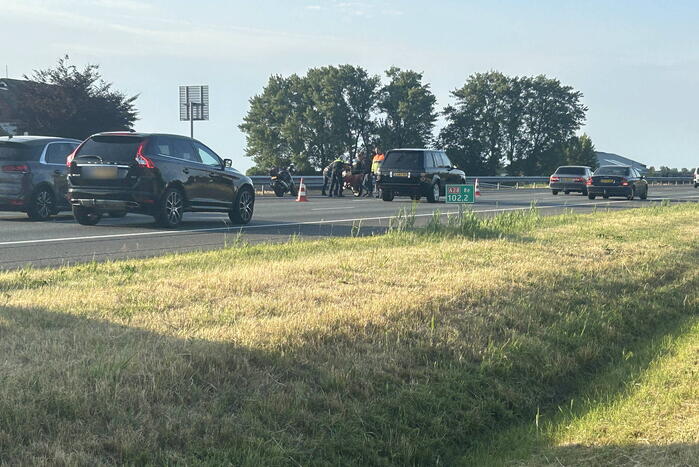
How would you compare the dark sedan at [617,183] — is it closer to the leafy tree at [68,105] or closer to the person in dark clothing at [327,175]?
the person in dark clothing at [327,175]

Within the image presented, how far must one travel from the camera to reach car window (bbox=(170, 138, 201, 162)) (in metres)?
14.7

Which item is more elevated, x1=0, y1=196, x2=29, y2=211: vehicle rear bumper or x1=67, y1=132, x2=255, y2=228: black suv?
x1=67, y1=132, x2=255, y2=228: black suv

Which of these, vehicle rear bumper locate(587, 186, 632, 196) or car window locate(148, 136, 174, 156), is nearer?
car window locate(148, 136, 174, 156)

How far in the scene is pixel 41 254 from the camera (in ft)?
34.3

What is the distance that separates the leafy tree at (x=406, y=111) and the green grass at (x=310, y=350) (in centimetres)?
7720

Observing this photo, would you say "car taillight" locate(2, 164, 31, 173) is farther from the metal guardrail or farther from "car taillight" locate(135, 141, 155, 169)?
the metal guardrail

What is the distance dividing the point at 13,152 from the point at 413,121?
241 feet

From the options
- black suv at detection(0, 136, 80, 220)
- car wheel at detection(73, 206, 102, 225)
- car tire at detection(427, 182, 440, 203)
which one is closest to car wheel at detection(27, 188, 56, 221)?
A: black suv at detection(0, 136, 80, 220)

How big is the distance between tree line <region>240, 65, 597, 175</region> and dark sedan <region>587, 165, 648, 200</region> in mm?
51928

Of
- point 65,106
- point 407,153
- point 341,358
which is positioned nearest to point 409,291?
point 341,358

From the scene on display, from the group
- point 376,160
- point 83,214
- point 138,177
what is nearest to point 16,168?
point 83,214

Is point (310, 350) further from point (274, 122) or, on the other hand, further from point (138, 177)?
point (274, 122)

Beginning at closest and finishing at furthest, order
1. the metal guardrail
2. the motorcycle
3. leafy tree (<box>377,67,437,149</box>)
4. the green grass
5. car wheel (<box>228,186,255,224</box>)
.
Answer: the green grass, car wheel (<box>228,186,255,224</box>), the motorcycle, the metal guardrail, leafy tree (<box>377,67,437,149</box>)

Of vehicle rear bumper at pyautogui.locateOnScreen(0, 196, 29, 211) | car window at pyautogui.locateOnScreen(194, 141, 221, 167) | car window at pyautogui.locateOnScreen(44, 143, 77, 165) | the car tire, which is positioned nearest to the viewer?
car window at pyautogui.locateOnScreen(194, 141, 221, 167)
